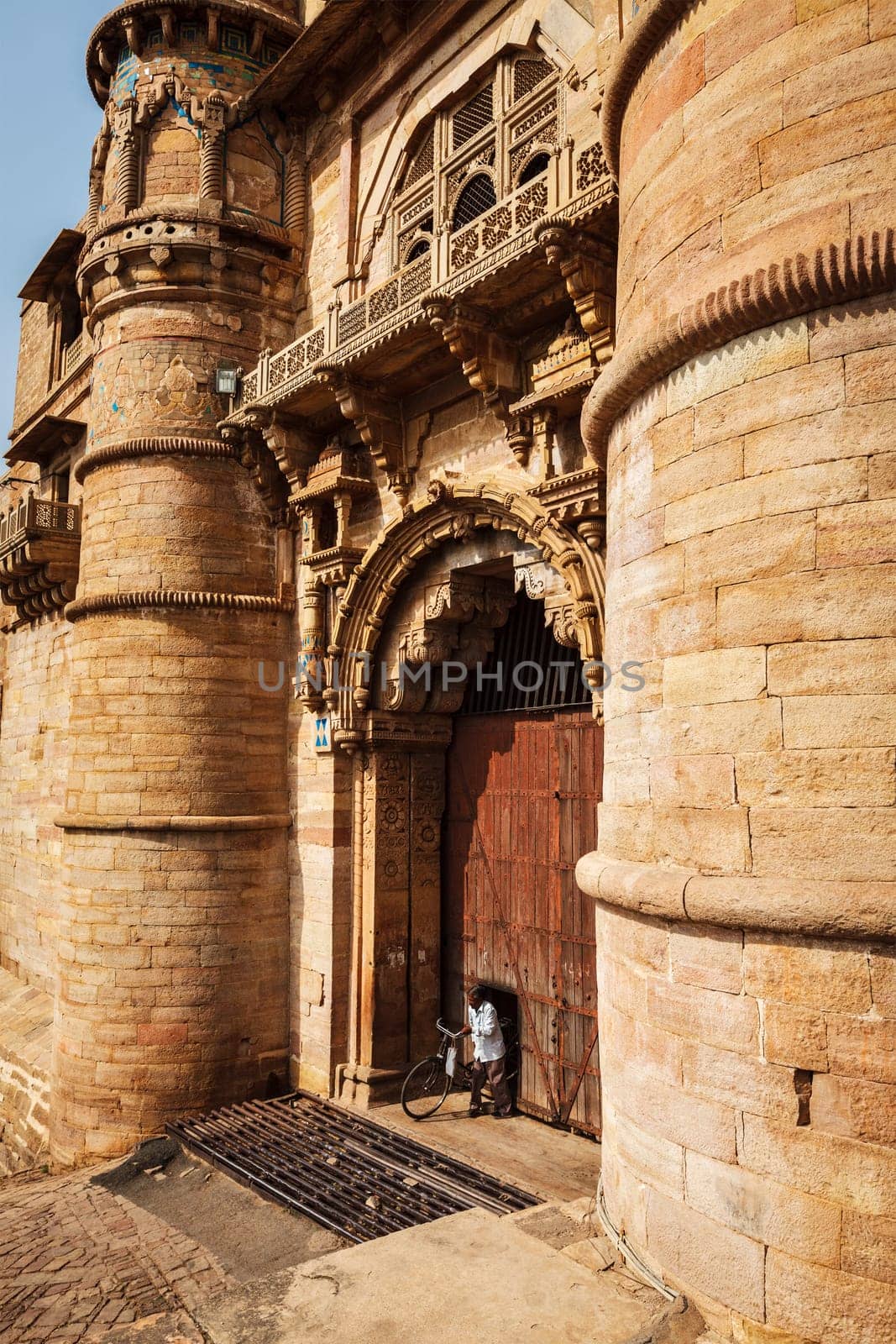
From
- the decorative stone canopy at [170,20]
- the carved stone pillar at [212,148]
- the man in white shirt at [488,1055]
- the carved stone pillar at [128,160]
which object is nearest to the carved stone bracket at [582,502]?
the man in white shirt at [488,1055]

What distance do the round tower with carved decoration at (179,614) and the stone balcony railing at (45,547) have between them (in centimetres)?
191

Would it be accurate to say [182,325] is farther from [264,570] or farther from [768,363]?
[768,363]

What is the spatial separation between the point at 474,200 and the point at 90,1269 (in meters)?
8.75

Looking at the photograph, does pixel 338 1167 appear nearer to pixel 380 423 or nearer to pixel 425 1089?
pixel 425 1089

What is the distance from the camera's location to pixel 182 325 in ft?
32.2

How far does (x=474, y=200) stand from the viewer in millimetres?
8344

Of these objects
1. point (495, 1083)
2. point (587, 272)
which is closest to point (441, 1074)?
point (495, 1083)

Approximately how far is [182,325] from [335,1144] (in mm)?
7860

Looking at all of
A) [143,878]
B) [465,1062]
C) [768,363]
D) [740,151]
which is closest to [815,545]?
[768,363]

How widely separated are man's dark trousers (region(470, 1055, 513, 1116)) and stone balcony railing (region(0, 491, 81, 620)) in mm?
7955

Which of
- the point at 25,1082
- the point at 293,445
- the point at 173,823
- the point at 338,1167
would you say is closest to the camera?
the point at 338,1167

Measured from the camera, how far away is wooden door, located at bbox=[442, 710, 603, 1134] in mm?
7555

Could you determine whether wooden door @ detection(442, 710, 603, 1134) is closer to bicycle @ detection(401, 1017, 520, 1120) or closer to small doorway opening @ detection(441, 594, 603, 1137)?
small doorway opening @ detection(441, 594, 603, 1137)

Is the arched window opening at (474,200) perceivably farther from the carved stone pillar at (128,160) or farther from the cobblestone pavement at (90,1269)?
the cobblestone pavement at (90,1269)
